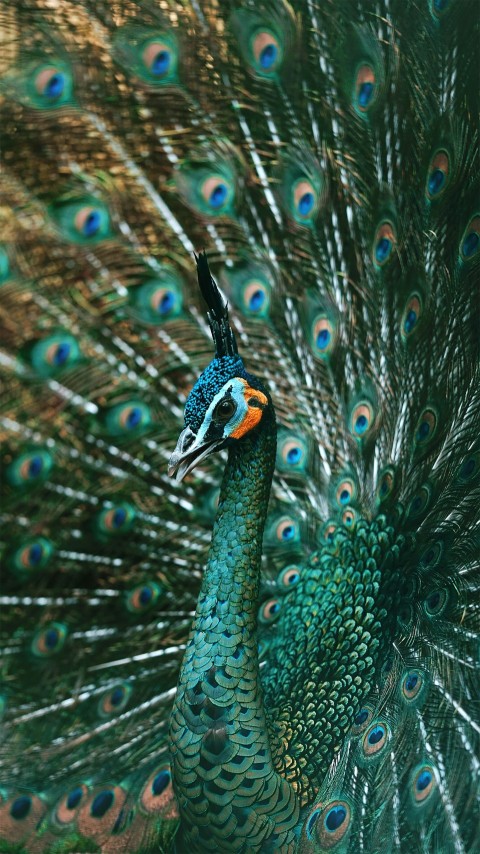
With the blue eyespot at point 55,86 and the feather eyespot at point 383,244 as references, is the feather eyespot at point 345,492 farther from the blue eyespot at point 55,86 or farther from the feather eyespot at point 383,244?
the blue eyespot at point 55,86

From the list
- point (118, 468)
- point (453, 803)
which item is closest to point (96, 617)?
point (118, 468)

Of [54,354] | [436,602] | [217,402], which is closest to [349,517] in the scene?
[436,602]

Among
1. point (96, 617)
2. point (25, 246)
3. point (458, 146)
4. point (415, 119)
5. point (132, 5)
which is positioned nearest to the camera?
point (458, 146)

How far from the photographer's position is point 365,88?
177cm

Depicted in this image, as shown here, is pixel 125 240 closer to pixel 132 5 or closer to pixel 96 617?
pixel 132 5

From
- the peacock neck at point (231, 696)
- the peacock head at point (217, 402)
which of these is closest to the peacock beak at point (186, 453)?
the peacock head at point (217, 402)

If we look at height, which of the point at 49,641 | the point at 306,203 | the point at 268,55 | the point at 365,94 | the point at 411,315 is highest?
the point at 268,55

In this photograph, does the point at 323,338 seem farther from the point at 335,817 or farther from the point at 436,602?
the point at 335,817

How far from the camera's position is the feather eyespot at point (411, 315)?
1.65m

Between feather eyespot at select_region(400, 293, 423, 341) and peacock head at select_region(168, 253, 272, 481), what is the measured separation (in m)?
0.35

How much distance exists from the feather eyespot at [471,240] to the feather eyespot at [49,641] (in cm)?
128

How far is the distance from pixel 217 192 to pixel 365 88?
1.46 feet

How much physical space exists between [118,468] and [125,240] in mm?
549

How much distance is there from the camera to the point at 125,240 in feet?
7.41
